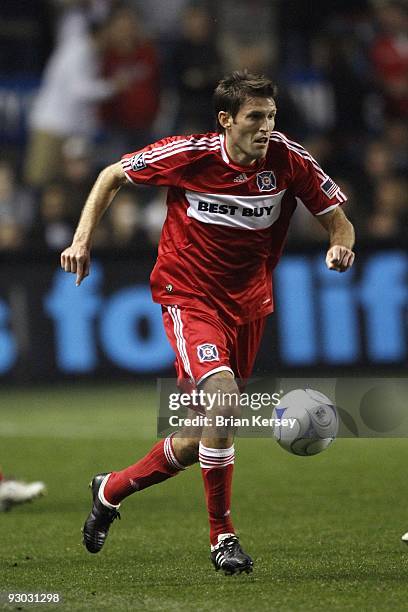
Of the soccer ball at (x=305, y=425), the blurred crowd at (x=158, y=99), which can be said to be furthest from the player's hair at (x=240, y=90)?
the blurred crowd at (x=158, y=99)

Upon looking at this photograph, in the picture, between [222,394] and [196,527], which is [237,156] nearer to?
[222,394]

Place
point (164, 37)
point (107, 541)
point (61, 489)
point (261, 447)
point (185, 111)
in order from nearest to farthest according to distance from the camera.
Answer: point (107, 541) → point (61, 489) → point (261, 447) → point (185, 111) → point (164, 37)

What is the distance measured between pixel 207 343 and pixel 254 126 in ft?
3.02

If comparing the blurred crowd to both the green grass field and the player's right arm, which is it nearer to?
the green grass field

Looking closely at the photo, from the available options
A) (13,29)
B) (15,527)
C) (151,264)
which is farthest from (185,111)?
(15,527)

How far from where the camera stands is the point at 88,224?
228 inches

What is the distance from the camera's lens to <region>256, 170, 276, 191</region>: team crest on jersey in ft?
19.3

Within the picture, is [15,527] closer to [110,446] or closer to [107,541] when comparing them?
[107,541]

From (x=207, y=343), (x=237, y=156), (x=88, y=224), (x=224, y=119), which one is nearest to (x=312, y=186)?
(x=237, y=156)

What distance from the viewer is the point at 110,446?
31.9ft

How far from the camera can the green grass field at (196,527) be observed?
5.12 metres

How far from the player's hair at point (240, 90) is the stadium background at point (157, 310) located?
194 cm

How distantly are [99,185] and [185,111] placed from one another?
7679mm

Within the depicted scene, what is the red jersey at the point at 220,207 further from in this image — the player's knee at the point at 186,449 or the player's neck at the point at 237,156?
the player's knee at the point at 186,449
